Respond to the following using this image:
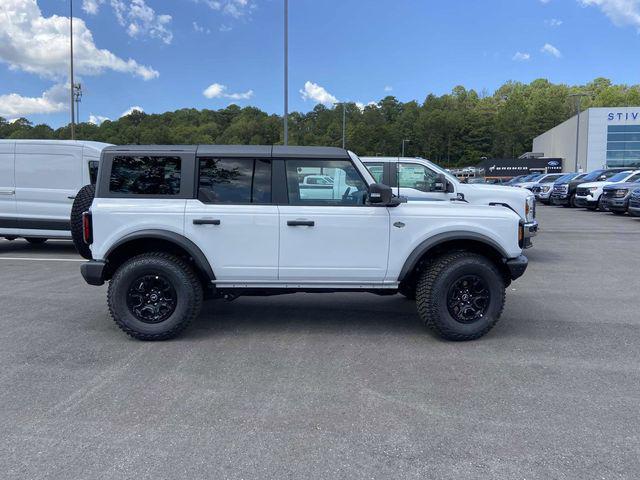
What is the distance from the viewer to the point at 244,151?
5289mm

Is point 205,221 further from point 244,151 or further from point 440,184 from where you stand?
point 440,184

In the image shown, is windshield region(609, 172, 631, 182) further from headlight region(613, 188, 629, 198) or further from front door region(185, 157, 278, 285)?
front door region(185, 157, 278, 285)

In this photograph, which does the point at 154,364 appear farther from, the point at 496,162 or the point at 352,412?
the point at 496,162

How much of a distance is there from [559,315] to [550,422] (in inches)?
117

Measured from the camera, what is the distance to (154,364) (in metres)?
4.68

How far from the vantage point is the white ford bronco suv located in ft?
16.9

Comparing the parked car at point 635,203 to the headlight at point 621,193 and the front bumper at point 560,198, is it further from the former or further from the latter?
the front bumper at point 560,198

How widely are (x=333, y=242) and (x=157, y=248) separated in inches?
69.8

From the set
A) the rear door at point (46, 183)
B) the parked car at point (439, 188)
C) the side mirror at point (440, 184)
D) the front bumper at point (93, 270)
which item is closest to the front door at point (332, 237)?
the front bumper at point (93, 270)

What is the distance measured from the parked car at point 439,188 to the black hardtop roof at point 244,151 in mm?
4753

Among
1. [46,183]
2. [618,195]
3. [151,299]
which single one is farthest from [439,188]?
[618,195]

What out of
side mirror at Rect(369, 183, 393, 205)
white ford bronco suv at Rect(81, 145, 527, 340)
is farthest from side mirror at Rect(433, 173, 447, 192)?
side mirror at Rect(369, 183, 393, 205)

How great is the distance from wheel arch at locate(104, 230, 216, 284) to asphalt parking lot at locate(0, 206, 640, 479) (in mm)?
717

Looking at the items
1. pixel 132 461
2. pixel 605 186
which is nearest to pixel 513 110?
pixel 605 186
